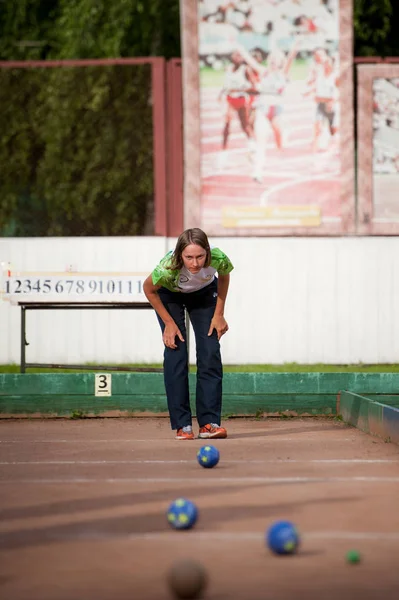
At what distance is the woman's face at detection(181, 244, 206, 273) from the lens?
23.5 ft

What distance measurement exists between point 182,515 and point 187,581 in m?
1.09

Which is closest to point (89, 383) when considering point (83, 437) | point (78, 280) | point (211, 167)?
point (83, 437)

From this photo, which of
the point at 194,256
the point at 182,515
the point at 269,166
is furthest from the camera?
the point at 269,166

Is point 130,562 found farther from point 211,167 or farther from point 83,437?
point 211,167

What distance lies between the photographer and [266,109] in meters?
14.8

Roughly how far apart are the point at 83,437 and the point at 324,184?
292 inches

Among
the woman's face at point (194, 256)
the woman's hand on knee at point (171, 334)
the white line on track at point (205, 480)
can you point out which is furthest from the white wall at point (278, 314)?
the white line on track at point (205, 480)

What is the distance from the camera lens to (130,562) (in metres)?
3.86

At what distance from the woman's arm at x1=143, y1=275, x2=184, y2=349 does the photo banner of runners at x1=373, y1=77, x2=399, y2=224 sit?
7.72 m

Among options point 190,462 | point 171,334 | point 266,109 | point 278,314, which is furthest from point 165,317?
point 266,109

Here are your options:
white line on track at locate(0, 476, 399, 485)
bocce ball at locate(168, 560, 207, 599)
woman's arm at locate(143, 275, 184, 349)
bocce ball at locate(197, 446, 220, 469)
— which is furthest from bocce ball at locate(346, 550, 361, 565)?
woman's arm at locate(143, 275, 184, 349)

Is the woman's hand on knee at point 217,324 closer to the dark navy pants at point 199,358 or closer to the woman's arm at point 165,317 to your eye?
the dark navy pants at point 199,358

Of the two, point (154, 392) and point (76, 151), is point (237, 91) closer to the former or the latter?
point (76, 151)

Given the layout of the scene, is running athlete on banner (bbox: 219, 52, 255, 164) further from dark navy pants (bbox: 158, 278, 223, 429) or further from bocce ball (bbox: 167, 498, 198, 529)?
bocce ball (bbox: 167, 498, 198, 529)
